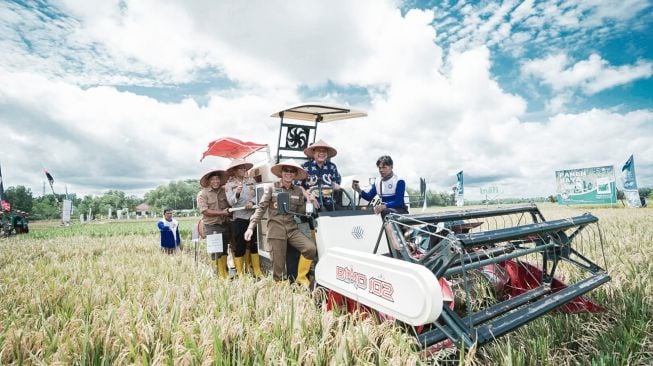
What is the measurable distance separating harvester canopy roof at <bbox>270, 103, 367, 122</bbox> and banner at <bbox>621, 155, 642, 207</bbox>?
95.9 ft

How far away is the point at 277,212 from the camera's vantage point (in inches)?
198

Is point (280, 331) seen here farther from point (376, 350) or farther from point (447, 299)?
point (447, 299)

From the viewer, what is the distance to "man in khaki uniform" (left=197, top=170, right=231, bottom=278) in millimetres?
6445

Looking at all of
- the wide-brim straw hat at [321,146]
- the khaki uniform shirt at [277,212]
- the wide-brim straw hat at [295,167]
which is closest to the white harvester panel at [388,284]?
the khaki uniform shirt at [277,212]

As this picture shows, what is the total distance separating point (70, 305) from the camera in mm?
3615

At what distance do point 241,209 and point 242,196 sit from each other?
42cm

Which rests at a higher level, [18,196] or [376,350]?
[18,196]

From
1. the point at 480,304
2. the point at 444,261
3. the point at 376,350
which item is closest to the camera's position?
the point at 376,350

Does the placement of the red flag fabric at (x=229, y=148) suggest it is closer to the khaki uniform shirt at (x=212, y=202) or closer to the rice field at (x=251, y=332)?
the khaki uniform shirt at (x=212, y=202)

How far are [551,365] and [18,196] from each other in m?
110

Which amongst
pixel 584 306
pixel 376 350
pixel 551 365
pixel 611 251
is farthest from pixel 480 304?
pixel 611 251

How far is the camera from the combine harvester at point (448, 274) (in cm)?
240

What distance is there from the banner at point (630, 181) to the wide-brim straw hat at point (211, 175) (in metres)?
31.2

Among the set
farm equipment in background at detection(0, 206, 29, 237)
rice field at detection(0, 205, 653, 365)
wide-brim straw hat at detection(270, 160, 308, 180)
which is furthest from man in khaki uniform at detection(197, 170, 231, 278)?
farm equipment in background at detection(0, 206, 29, 237)
